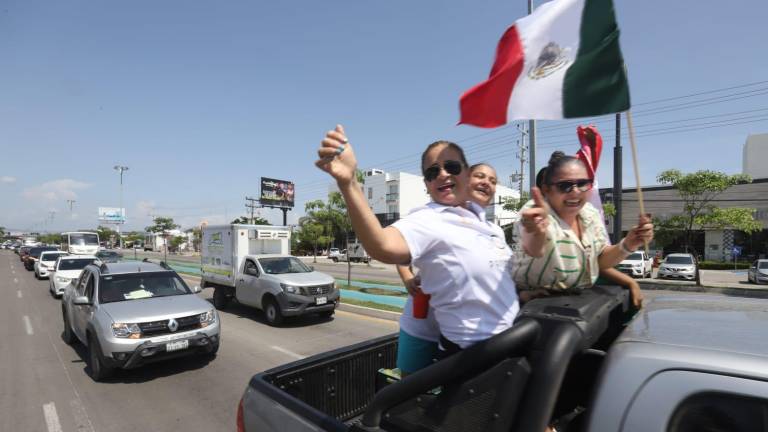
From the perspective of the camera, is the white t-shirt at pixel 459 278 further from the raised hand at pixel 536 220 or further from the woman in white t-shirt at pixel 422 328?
the woman in white t-shirt at pixel 422 328

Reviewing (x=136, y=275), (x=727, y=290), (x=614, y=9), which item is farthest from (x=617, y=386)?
(x=727, y=290)

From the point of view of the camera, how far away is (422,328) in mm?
1850

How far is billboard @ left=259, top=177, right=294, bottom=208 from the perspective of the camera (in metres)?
57.7

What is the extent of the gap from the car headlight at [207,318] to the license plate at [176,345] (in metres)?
0.38

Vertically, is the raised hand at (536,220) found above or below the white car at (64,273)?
above

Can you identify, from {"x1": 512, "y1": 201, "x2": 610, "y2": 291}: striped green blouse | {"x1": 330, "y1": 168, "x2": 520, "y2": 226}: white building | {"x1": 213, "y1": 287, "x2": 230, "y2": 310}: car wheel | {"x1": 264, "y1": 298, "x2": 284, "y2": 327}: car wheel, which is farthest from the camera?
{"x1": 330, "y1": 168, "x2": 520, "y2": 226}: white building

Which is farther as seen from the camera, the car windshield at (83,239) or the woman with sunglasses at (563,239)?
the car windshield at (83,239)

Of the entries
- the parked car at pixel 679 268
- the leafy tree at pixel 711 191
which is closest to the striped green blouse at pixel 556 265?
the leafy tree at pixel 711 191

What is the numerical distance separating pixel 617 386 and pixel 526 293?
25.5 inches

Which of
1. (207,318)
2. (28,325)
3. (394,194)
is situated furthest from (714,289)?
(394,194)

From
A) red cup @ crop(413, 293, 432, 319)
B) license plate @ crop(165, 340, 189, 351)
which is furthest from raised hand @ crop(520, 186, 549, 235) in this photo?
license plate @ crop(165, 340, 189, 351)

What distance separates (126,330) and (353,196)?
5512 millimetres

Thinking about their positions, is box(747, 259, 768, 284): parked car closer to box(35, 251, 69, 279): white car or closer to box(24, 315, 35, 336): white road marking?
box(24, 315, 35, 336): white road marking

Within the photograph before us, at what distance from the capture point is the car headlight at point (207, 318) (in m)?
5.99
